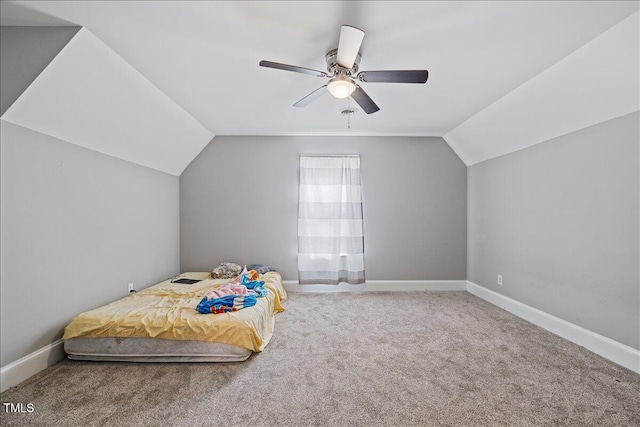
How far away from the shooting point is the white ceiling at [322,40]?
66.6 inches

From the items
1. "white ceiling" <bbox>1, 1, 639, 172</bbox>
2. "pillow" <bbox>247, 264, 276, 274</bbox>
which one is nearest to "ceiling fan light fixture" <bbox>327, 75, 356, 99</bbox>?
"white ceiling" <bbox>1, 1, 639, 172</bbox>

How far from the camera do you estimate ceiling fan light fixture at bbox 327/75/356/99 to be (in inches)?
81.6

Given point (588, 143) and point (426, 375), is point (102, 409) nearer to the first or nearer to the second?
point (426, 375)

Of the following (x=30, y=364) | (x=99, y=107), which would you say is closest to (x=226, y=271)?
(x=30, y=364)

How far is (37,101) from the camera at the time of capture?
1.99 m

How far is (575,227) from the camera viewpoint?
2.62 meters

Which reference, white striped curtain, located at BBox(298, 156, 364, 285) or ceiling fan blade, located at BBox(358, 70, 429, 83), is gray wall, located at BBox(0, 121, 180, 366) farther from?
ceiling fan blade, located at BBox(358, 70, 429, 83)

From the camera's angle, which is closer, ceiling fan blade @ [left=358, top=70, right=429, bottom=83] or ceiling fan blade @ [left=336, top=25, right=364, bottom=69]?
ceiling fan blade @ [left=336, top=25, right=364, bottom=69]

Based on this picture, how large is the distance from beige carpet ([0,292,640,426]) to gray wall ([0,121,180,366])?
48 centimetres

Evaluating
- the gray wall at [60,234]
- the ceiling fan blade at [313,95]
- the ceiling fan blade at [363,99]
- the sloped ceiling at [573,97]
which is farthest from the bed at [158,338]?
the sloped ceiling at [573,97]

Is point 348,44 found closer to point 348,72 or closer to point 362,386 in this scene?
point 348,72

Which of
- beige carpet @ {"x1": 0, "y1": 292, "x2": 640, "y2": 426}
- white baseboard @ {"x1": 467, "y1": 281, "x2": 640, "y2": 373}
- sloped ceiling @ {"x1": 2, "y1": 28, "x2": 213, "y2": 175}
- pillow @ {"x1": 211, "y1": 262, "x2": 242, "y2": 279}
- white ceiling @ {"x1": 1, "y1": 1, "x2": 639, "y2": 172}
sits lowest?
beige carpet @ {"x1": 0, "y1": 292, "x2": 640, "y2": 426}

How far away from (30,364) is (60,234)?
38.4 inches

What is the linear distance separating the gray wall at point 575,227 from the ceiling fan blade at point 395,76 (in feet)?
5.77
